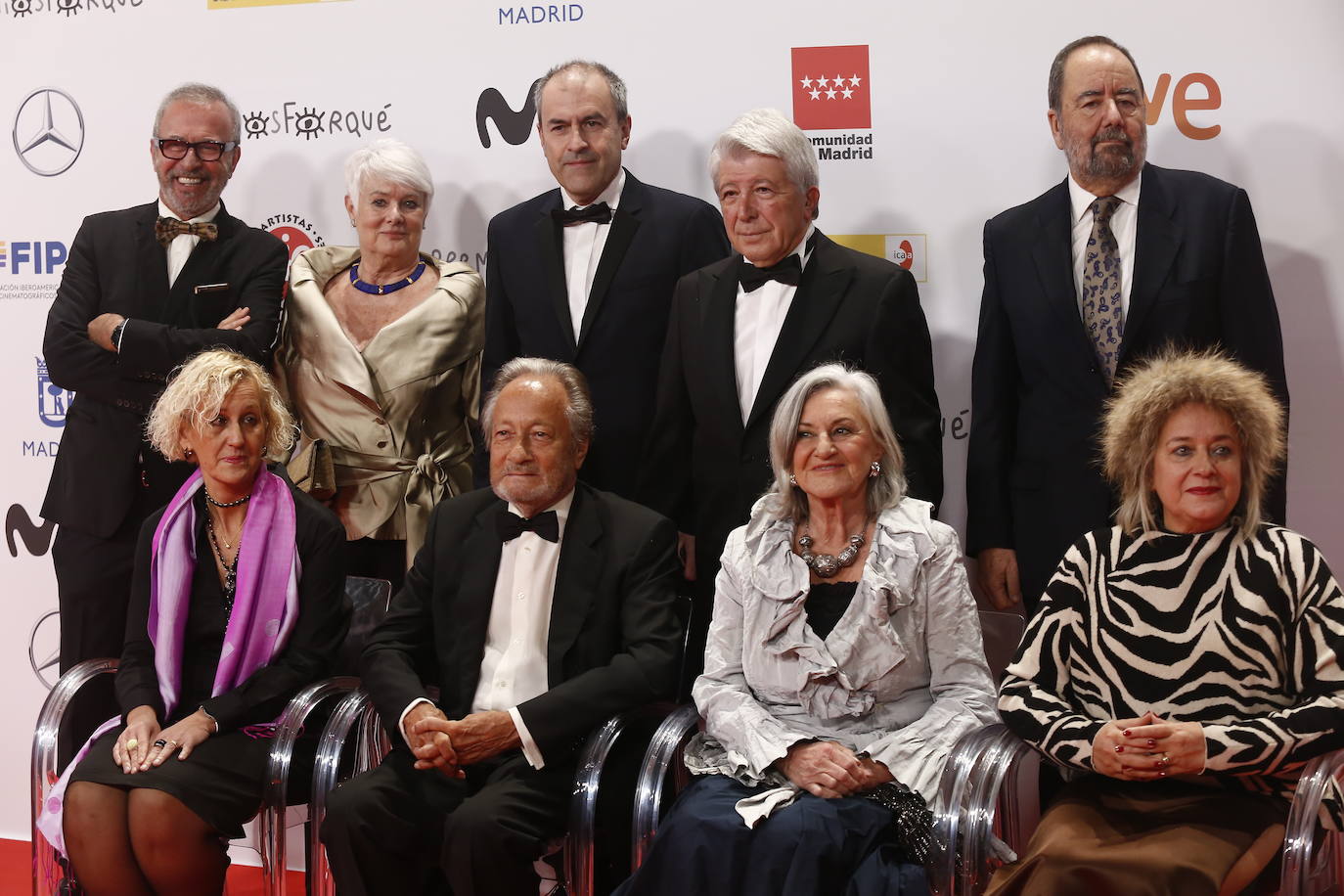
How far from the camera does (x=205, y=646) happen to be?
3.70 metres

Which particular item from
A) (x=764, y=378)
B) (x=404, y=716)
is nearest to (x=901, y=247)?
(x=764, y=378)

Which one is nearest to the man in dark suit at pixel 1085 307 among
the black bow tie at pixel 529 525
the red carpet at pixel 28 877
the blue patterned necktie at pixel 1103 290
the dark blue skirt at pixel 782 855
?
the blue patterned necktie at pixel 1103 290

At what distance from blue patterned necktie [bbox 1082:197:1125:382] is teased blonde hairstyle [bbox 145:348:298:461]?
2170mm

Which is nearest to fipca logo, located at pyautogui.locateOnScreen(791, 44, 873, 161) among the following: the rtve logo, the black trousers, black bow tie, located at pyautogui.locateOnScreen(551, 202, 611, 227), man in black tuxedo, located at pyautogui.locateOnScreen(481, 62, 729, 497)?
man in black tuxedo, located at pyautogui.locateOnScreen(481, 62, 729, 497)

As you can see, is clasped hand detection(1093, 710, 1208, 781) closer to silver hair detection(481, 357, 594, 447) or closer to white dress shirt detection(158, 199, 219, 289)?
silver hair detection(481, 357, 594, 447)

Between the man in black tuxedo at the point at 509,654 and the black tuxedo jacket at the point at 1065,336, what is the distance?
0.97m

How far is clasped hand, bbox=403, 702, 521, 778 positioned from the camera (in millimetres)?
3242

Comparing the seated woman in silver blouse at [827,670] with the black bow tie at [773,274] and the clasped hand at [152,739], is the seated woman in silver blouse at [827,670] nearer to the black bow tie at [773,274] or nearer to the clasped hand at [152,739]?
the black bow tie at [773,274]

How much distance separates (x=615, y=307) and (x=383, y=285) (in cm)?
75

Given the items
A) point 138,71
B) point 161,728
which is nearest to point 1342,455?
point 161,728

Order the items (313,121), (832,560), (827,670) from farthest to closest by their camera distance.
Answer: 1. (313,121)
2. (832,560)
3. (827,670)

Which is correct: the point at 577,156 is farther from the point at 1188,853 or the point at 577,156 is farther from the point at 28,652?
the point at 28,652

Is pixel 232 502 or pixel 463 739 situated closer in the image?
pixel 463 739

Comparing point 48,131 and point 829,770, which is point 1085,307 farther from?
point 48,131
